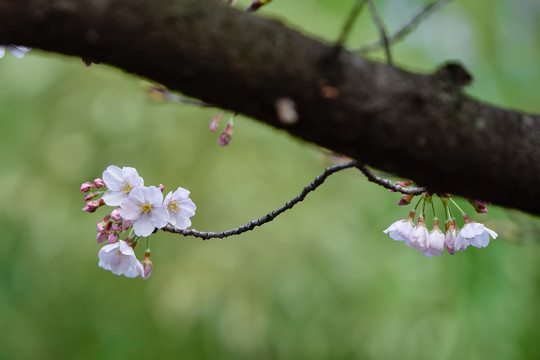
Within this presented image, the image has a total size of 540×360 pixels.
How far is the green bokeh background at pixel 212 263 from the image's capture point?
9.30 ft

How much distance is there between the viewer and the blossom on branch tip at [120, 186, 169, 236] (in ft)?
3.13

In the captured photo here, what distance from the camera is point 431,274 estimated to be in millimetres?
3176

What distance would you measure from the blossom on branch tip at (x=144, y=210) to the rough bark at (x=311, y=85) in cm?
48

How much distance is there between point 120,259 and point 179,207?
141 millimetres

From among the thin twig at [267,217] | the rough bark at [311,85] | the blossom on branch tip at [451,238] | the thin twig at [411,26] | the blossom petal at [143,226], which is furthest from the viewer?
the blossom on branch tip at [451,238]

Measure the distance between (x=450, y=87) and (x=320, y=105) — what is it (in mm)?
126

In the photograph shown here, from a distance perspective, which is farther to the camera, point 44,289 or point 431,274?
point 431,274

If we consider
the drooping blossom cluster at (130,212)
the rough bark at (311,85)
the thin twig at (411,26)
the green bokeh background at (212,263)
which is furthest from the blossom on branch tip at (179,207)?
the green bokeh background at (212,263)

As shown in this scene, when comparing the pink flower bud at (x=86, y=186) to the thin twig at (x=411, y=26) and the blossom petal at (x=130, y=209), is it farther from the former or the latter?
the thin twig at (x=411, y=26)

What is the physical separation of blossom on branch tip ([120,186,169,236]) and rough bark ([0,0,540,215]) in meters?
0.48

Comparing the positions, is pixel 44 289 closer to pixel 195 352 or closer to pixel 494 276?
pixel 195 352

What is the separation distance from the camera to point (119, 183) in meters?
1.02

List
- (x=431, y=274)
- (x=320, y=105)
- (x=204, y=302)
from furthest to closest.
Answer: (x=431, y=274) → (x=204, y=302) → (x=320, y=105)

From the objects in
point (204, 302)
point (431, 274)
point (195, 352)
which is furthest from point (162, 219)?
point (431, 274)
